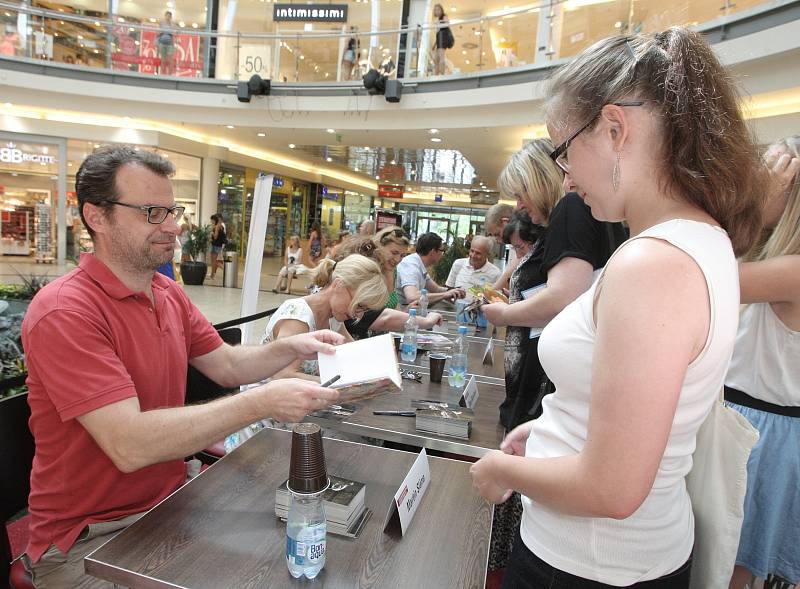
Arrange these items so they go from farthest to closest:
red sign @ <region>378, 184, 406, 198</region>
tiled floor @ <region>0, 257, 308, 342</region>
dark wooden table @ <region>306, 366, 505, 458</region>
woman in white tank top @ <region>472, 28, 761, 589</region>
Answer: red sign @ <region>378, 184, 406, 198</region> < tiled floor @ <region>0, 257, 308, 342</region> < dark wooden table @ <region>306, 366, 505, 458</region> < woman in white tank top @ <region>472, 28, 761, 589</region>

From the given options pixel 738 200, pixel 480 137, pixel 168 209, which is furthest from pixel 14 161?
pixel 738 200

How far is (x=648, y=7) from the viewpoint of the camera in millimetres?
6500

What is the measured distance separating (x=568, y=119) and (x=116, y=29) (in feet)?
39.5

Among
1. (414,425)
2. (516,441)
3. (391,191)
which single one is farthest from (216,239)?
(516,441)

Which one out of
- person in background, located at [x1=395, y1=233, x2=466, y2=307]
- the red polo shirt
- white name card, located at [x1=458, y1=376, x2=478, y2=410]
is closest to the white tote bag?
white name card, located at [x1=458, y1=376, x2=478, y2=410]

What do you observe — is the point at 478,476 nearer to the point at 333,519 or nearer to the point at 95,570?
the point at 333,519

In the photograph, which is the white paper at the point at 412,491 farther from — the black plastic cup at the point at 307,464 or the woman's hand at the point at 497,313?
the woman's hand at the point at 497,313

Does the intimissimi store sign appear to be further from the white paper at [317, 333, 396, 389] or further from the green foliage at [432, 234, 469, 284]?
the white paper at [317, 333, 396, 389]

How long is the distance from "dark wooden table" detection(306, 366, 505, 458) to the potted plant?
388 inches

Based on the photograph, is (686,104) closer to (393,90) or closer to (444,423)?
(444,423)

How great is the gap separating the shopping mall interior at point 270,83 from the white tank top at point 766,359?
17.3ft

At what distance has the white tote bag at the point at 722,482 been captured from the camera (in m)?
0.94

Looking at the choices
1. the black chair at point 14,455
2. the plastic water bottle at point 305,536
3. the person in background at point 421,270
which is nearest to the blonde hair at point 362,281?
the black chair at point 14,455

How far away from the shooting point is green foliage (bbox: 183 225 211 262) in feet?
36.9
